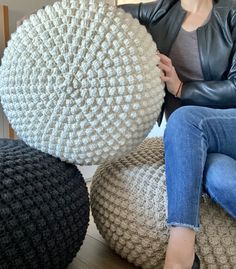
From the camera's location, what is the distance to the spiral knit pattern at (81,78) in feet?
2.01

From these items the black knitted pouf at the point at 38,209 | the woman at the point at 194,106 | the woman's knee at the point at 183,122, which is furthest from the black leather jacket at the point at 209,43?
the black knitted pouf at the point at 38,209

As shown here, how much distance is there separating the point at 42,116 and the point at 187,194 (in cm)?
31

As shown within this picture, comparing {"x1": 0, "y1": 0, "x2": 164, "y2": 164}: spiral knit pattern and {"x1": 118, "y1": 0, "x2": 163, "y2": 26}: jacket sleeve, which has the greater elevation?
{"x1": 118, "y1": 0, "x2": 163, "y2": 26}: jacket sleeve

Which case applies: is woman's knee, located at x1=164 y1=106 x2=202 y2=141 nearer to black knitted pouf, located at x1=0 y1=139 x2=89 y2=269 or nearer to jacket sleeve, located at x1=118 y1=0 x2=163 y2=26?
black knitted pouf, located at x1=0 y1=139 x2=89 y2=269

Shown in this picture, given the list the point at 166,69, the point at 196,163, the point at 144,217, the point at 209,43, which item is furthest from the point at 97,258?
the point at 209,43

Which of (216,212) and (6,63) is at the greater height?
(6,63)

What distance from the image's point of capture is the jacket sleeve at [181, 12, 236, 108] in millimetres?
777

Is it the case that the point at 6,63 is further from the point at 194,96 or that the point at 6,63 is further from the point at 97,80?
the point at 194,96

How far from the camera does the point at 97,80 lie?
613 millimetres

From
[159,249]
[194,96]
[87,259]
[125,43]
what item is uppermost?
[125,43]

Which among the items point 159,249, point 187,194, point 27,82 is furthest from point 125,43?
point 159,249

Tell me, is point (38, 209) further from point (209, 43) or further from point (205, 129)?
point (209, 43)

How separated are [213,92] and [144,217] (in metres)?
0.33

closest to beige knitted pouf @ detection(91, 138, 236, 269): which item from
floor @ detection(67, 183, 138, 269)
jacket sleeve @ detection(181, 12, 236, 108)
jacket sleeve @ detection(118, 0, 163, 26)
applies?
floor @ detection(67, 183, 138, 269)
